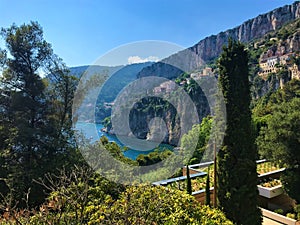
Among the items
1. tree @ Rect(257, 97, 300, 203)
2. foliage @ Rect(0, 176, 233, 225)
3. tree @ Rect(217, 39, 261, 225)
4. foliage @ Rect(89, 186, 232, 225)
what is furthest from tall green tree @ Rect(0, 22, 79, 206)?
tree @ Rect(257, 97, 300, 203)

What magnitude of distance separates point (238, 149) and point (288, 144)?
286 centimetres

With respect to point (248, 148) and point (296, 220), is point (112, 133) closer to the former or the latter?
point (248, 148)

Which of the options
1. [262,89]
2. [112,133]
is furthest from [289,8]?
[112,133]

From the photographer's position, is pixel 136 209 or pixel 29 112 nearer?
pixel 136 209

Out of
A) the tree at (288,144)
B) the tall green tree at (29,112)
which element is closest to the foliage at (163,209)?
the tall green tree at (29,112)

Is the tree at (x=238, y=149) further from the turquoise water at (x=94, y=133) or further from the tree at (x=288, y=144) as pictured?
the turquoise water at (x=94, y=133)

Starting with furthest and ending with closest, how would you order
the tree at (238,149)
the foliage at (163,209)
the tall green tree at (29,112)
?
1. the tall green tree at (29,112)
2. the tree at (238,149)
3. the foliage at (163,209)

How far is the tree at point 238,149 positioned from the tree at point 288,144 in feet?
7.84

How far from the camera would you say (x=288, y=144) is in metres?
7.60

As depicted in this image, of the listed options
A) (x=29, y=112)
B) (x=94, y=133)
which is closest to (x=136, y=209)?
(x=94, y=133)

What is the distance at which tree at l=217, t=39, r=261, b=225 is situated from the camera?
18.7ft

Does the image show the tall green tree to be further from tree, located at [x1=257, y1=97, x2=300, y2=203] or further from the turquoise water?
tree, located at [x1=257, y1=97, x2=300, y2=203]

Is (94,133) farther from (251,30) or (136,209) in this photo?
(251,30)

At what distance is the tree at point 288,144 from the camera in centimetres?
741
